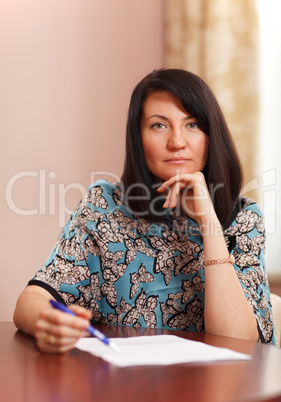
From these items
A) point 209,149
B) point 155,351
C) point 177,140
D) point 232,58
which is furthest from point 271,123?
point 155,351

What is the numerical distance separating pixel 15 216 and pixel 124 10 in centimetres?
115

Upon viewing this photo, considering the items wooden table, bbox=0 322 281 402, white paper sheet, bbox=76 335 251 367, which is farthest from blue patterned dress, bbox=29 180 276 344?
wooden table, bbox=0 322 281 402

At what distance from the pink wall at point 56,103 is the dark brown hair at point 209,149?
37.8 inches

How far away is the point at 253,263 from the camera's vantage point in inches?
63.0

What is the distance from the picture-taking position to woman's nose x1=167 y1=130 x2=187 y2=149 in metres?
1.65

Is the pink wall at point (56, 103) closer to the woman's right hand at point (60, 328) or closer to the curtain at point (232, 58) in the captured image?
→ the curtain at point (232, 58)

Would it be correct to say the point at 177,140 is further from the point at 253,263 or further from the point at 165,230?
the point at 253,263

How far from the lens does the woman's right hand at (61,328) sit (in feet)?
3.22

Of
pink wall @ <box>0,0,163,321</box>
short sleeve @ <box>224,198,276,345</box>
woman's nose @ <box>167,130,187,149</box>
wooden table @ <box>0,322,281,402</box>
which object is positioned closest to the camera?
wooden table @ <box>0,322,281,402</box>

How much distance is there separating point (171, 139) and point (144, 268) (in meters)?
0.39

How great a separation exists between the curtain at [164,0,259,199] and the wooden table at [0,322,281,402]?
157 centimetres

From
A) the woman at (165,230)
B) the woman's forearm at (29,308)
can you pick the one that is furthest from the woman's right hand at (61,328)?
the woman at (165,230)

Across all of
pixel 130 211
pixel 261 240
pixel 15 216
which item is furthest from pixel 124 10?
pixel 261 240

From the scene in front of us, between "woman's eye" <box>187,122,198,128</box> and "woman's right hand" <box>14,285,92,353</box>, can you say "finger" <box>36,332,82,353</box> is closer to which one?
"woman's right hand" <box>14,285,92,353</box>
